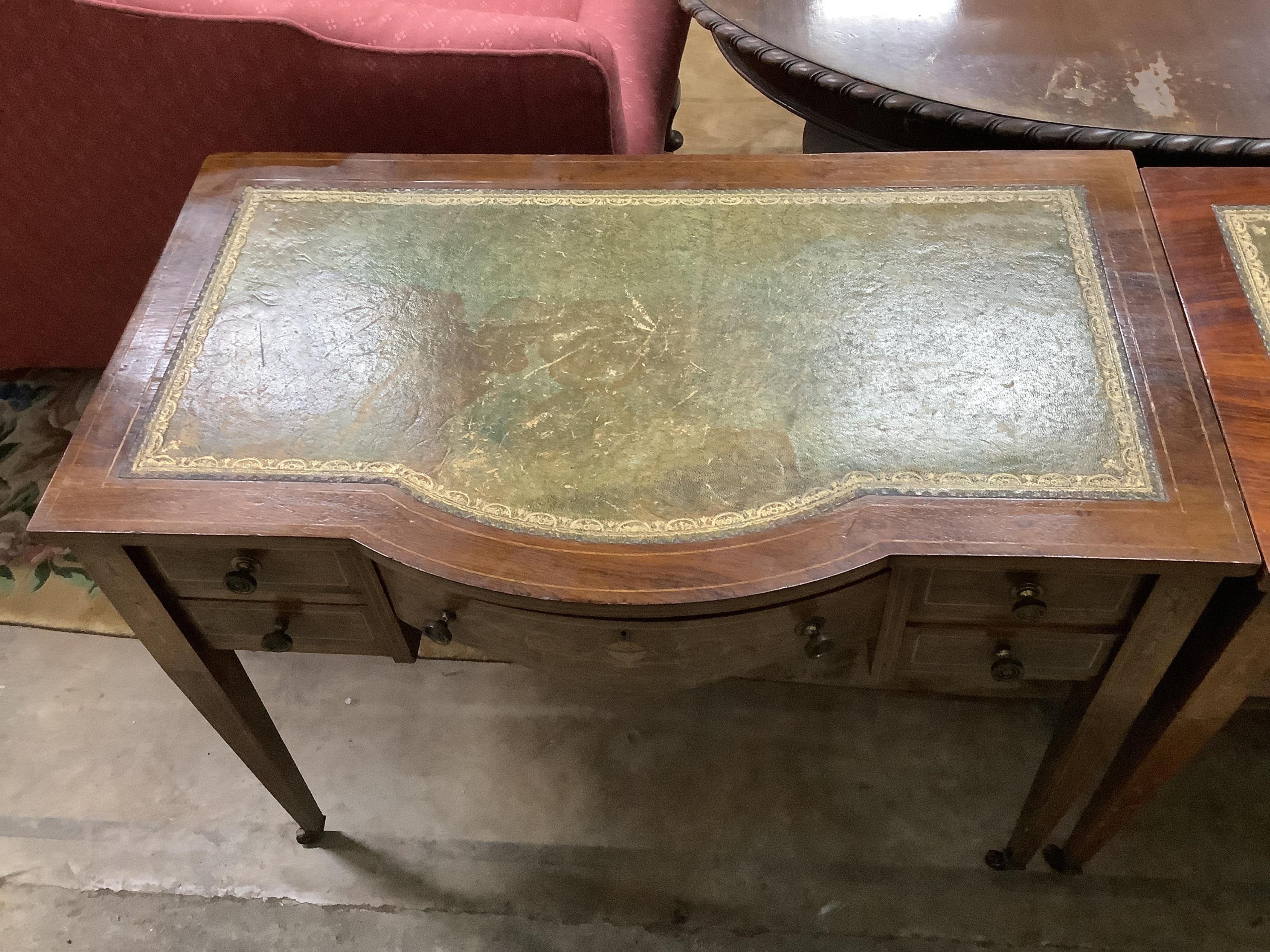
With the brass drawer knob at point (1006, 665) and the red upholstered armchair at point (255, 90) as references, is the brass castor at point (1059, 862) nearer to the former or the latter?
the brass drawer knob at point (1006, 665)

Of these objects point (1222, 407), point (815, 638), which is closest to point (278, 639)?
point (815, 638)

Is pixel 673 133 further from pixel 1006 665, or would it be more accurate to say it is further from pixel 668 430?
pixel 1006 665

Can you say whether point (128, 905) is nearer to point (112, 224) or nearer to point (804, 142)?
point (112, 224)

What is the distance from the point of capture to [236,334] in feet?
3.45

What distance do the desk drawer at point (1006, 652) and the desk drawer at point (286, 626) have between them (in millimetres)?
576

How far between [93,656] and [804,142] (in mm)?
1478

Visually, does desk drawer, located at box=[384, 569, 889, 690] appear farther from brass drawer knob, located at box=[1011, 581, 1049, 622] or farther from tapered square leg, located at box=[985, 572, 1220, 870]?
tapered square leg, located at box=[985, 572, 1220, 870]

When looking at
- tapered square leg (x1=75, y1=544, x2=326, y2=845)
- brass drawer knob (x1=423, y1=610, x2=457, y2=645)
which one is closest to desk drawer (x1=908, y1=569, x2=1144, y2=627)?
brass drawer knob (x1=423, y1=610, x2=457, y2=645)

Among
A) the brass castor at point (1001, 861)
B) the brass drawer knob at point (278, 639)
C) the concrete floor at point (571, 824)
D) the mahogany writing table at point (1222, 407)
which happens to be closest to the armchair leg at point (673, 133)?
the mahogany writing table at point (1222, 407)

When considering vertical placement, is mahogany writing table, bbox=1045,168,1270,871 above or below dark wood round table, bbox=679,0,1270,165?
below

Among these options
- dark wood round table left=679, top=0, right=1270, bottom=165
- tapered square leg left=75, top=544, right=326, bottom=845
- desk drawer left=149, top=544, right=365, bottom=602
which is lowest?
tapered square leg left=75, top=544, right=326, bottom=845

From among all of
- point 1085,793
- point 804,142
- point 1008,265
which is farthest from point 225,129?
point 1085,793

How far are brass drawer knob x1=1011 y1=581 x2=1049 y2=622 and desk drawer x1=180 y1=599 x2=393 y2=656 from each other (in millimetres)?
648

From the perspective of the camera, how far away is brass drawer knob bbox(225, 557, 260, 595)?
37.5 inches
